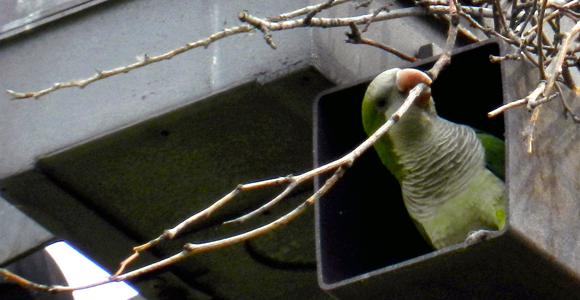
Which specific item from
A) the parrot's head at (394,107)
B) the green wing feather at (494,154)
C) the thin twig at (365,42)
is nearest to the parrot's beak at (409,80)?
the parrot's head at (394,107)

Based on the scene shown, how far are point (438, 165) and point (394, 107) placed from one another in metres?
0.22

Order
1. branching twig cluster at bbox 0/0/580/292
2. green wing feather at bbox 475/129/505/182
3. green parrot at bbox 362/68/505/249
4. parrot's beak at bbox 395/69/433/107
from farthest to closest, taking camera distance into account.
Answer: green wing feather at bbox 475/129/505/182 < green parrot at bbox 362/68/505/249 < parrot's beak at bbox 395/69/433/107 < branching twig cluster at bbox 0/0/580/292

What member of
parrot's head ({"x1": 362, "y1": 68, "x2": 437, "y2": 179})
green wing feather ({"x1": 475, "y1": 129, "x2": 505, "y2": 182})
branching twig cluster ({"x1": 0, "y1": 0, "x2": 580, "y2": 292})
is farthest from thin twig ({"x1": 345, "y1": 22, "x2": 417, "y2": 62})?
green wing feather ({"x1": 475, "y1": 129, "x2": 505, "y2": 182})

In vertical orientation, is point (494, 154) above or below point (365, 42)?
below

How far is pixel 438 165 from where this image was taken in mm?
2926

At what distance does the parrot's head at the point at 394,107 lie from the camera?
2723 mm

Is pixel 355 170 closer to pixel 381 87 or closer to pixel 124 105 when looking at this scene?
pixel 381 87

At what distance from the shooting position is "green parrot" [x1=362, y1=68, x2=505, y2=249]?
2792mm

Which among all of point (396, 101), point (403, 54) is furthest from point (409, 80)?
point (403, 54)

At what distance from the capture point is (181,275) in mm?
3562

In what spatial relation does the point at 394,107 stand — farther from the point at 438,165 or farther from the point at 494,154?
the point at 494,154

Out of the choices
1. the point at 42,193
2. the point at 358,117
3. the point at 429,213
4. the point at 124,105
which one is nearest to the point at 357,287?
the point at 429,213

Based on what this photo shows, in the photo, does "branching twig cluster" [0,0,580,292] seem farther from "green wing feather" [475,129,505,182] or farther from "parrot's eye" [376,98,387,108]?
"green wing feather" [475,129,505,182]

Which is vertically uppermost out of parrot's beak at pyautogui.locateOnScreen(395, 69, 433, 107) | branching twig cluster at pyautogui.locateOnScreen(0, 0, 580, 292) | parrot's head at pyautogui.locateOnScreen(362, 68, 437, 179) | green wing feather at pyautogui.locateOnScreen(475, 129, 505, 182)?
branching twig cluster at pyautogui.locateOnScreen(0, 0, 580, 292)
